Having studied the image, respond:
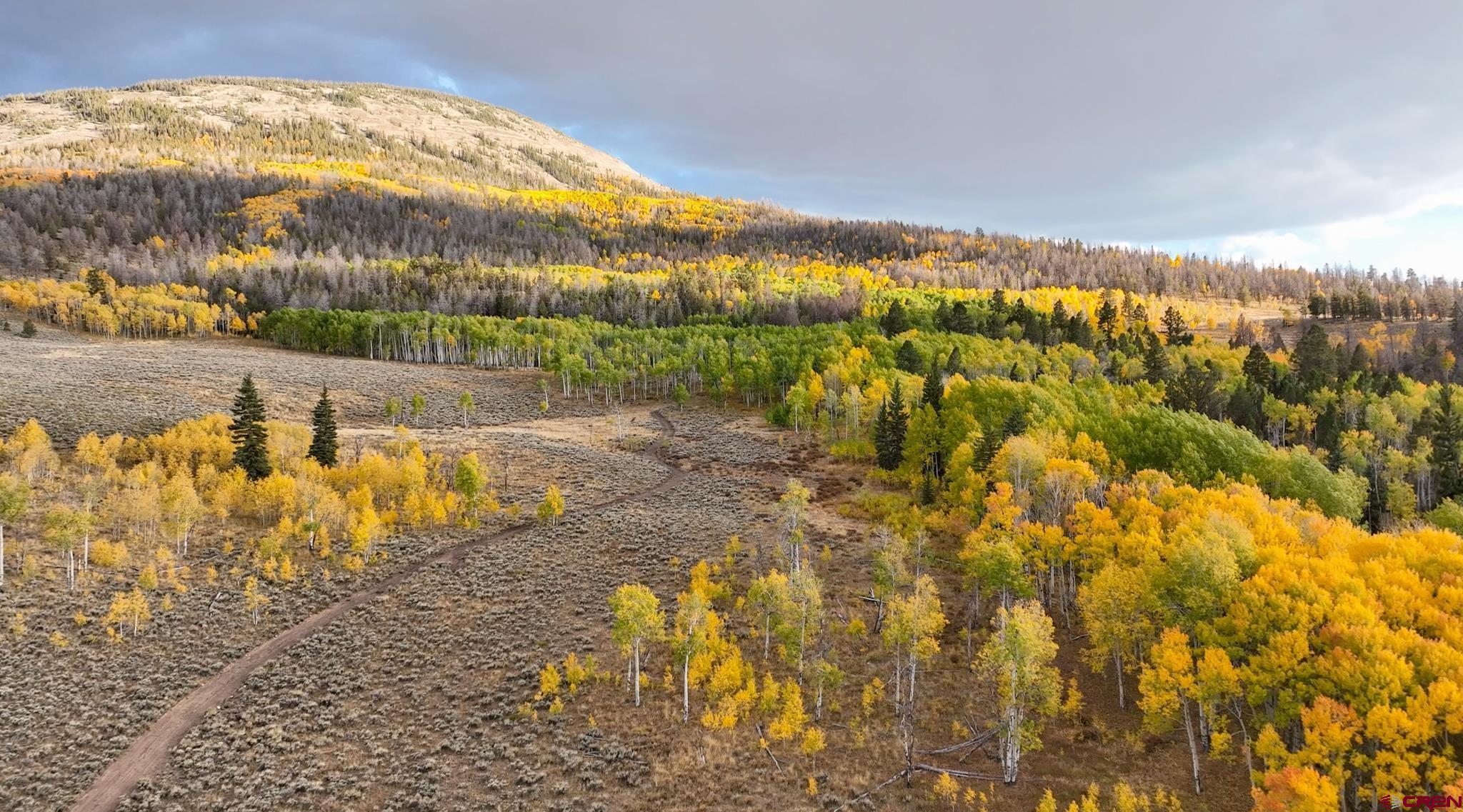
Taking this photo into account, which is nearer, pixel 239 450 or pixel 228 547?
pixel 228 547

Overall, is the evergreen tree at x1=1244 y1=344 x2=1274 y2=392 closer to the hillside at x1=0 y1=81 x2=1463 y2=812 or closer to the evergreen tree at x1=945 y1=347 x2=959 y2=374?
the hillside at x1=0 y1=81 x2=1463 y2=812

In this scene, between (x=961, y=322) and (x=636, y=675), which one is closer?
(x=636, y=675)

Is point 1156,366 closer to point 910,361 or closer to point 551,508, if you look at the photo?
point 910,361

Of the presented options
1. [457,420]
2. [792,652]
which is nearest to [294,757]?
[792,652]

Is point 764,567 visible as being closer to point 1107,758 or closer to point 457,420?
point 1107,758

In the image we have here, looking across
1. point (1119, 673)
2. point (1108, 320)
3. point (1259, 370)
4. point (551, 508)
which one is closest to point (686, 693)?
point (1119, 673)

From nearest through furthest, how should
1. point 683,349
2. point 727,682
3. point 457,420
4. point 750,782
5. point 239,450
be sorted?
1. point 750,782
2. point 727,682
3. point 239,450
4. point 457,420
5. point 683,349

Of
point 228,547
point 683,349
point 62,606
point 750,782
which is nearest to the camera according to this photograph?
point 750,782

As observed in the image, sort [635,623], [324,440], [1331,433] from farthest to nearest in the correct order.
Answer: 1. [1331,433]
2. [324,440]
3. [635,623]
